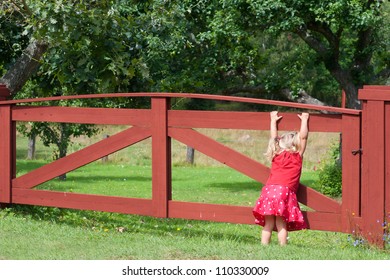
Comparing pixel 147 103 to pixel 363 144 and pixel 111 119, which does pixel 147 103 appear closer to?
pixel 111 119

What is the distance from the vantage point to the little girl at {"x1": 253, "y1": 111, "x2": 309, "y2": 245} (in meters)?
7.48

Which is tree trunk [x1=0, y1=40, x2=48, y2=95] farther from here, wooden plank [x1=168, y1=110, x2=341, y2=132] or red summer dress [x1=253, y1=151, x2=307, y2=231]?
red summer dress [x1=253, y1=151, x2=307, y2=231]

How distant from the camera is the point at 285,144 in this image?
7594 mm

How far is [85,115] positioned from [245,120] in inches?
74.4

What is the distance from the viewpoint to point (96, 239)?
7.93 metres

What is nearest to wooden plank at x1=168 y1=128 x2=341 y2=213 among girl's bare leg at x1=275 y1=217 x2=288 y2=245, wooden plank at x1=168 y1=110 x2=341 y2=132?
wooden plank at x1=168 y1=110 x2=341 y2=132

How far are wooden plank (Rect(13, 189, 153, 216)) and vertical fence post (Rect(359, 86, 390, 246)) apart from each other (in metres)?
2.15

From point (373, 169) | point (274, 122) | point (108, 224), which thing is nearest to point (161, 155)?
point (274, 122)

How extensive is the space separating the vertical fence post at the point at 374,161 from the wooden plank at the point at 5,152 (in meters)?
4.04

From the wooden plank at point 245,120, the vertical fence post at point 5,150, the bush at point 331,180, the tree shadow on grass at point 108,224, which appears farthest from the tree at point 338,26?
the wooden plank at point 245,120

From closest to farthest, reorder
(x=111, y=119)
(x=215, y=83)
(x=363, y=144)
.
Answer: (x=363, y=144)
(x=111, y=119)
(x=215, y=83)

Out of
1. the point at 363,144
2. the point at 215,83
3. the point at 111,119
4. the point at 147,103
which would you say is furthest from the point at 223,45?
the point at 363,144

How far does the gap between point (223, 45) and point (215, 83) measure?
1.51 m

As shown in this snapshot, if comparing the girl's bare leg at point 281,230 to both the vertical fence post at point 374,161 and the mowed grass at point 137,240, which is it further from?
the vertical fence post at point 374,161
